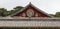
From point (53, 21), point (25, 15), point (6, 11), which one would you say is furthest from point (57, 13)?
point (53, 21)

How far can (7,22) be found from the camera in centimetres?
1429

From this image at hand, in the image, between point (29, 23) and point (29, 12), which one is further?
point (29, 12)

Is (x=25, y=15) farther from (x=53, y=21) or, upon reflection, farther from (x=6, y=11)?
(x=6, y=11)

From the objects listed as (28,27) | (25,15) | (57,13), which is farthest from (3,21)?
(57,13)

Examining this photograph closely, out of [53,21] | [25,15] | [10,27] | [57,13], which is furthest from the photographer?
[57,13]

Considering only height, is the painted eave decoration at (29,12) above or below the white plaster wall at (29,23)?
above

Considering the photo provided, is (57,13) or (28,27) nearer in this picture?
(28,27)

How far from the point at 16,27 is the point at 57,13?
33.7 meters

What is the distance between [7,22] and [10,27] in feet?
2.66

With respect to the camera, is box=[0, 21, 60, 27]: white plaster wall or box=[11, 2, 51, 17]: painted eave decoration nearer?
box=[0, 21, 60, 27]: white plaster wall

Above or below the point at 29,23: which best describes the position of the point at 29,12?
above

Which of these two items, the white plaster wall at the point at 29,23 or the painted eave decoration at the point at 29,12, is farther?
the painted eave decoration at the point at 29,12

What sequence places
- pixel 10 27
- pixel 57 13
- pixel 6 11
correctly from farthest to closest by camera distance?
pixel 6 11 < pixel 57 13 < pixel 10 27

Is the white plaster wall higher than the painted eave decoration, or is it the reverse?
the painted eave decoration
